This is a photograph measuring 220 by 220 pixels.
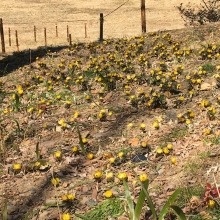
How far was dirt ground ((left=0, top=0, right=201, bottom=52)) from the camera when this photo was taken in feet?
74.4

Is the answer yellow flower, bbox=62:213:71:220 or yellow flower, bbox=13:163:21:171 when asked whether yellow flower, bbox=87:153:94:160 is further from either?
yellow flower, bbox=62:213:71:220

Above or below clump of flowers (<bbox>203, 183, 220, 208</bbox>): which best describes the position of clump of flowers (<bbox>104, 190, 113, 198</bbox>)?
below

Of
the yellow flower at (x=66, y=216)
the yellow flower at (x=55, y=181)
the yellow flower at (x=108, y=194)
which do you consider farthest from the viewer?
the yellow flower at (x=55, y=181)

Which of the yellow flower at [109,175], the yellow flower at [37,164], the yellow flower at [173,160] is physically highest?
the yellow flower at [173,160]

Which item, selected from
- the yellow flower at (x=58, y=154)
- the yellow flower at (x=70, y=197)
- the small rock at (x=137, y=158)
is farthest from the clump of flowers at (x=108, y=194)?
the yellow flower at (x=58, y=154)

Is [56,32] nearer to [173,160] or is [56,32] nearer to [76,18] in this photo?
[76,18]

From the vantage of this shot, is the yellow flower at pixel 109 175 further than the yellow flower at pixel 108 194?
Yes

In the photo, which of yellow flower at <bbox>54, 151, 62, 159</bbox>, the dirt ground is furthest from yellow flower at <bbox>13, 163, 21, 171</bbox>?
the dirt ground

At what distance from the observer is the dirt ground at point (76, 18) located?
22.7 metres

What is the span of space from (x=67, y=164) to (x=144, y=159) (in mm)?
885

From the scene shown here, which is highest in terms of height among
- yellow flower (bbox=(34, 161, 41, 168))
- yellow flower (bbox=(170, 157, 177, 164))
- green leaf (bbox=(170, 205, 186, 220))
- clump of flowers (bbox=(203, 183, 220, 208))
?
green leaf (bbox=(170, 205, 186, 220))

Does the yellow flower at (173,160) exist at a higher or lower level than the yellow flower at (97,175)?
higher

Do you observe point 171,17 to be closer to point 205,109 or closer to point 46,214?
point 205,109

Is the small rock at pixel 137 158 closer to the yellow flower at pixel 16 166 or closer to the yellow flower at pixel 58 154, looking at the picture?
the yellow flower at pixel 58 154
